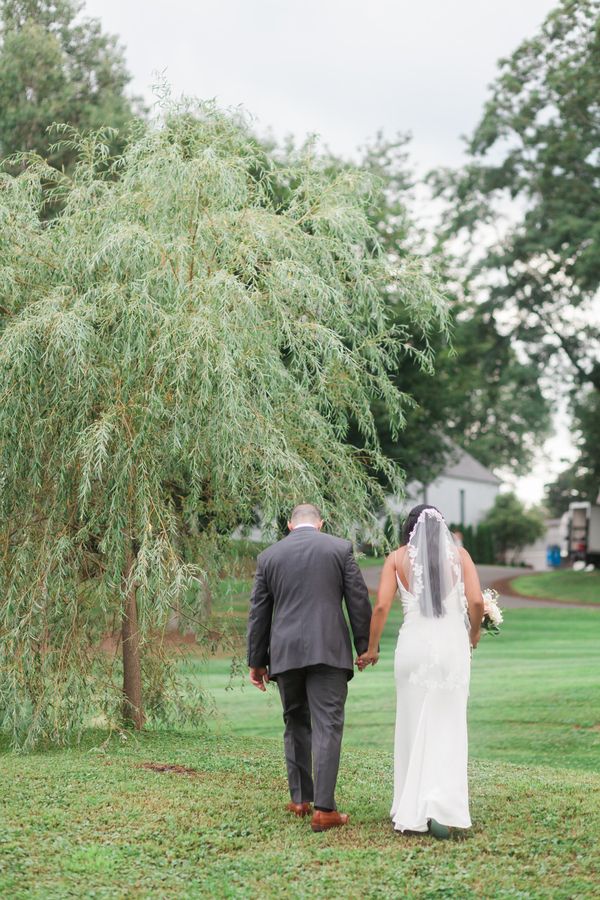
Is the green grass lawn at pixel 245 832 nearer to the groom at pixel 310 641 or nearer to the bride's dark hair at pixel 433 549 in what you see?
the groom at pixel 310 641

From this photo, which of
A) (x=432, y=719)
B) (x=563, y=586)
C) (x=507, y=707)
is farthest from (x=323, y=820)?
(x=563, y=586)

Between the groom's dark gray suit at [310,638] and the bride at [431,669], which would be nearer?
the bride at [431,669]

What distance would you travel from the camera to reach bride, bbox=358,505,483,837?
6.23 meters

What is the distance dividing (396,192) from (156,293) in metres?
23.6

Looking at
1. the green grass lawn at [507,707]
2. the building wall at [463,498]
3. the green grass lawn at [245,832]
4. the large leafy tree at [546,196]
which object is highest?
the large leafy tree at [546,196]

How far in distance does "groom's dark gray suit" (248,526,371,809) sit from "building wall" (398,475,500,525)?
2155 inches

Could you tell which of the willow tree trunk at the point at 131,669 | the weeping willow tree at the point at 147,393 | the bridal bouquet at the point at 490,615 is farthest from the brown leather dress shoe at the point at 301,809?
the willow tree trunk at the point at 131,669

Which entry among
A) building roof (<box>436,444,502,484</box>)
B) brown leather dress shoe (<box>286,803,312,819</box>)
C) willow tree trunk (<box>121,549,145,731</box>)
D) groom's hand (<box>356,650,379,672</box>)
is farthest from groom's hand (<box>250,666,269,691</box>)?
building roof (<box>436,444,502,484</box>)

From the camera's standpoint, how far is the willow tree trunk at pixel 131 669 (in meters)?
10.3

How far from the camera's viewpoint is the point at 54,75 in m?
26.7

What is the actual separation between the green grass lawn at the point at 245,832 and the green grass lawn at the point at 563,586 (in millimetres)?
26698

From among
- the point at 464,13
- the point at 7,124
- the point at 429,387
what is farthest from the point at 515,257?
the point at 464,13

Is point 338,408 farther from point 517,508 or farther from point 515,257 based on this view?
point 517,508

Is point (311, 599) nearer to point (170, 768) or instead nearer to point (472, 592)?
point (472, 592)
